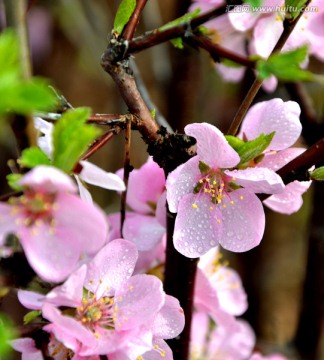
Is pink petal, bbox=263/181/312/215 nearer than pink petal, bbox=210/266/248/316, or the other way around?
pink petal, bbox=263/181/312/215

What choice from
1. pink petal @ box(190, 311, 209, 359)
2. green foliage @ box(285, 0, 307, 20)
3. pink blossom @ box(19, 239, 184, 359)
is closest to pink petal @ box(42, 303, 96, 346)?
pink blossom @ box(19, 239, 184, 359)

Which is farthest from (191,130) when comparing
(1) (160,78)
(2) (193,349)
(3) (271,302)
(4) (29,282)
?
(3) (271,302)

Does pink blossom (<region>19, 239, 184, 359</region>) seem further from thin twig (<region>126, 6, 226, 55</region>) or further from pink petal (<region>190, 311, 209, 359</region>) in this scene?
pink petal (<region>190, 311, 209, 359</region>)

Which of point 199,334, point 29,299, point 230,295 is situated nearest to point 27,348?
point 29,299

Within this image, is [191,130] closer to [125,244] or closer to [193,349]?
[125,244]

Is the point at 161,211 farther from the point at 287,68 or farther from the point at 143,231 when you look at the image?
the point at 287,68

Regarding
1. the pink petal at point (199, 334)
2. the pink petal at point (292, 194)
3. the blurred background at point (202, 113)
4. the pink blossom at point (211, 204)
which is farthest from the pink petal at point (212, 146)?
the pink petal at point (199, 334)

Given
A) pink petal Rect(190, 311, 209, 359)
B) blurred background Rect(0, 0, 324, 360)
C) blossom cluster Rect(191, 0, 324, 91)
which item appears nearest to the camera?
blossom cluster Rect(191, 0, 324, 91)
